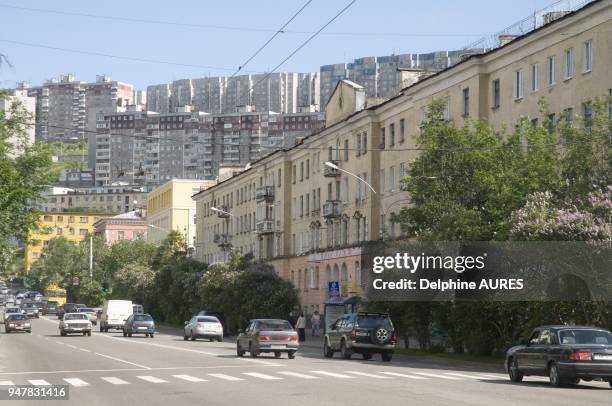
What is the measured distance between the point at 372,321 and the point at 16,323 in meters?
40.5

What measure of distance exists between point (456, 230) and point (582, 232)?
8.78 m

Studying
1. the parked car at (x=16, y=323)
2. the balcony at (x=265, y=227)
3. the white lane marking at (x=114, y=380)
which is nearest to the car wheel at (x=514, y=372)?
the white lane marking at (x=114, y=380)

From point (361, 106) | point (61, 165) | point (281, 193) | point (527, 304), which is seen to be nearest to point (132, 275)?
point (281, 193)

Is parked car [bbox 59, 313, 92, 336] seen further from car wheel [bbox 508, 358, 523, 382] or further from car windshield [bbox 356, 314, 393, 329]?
car wheel [bbox 508, 358, 523, 382]

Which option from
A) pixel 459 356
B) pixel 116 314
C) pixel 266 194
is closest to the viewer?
pixel 459 356

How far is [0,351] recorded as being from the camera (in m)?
48.0

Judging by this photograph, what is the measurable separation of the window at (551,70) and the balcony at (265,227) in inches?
1900

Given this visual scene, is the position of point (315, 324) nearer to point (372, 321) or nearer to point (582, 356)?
point (372, 321)

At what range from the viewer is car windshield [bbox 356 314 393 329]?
43.5 metres

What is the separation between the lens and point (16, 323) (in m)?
77.9

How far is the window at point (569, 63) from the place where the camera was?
52.5 meters

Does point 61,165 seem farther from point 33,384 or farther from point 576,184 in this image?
point 33,384

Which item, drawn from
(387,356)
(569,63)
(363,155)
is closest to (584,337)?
(387,356)

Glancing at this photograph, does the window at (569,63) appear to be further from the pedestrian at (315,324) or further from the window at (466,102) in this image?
the pedestrian at (315,324)
